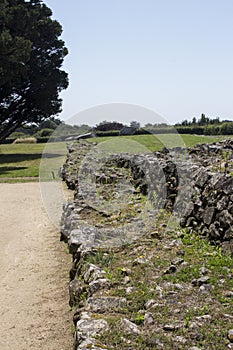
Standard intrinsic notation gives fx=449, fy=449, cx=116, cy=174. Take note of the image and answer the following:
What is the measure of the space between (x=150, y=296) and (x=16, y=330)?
1497mm

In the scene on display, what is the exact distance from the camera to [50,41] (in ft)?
96.6

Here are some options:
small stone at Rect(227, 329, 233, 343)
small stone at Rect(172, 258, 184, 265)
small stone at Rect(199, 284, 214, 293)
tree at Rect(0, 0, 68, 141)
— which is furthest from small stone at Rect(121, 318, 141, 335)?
tree at Rect(0, 0, 68, 141)

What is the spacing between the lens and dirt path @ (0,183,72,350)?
14.5ft

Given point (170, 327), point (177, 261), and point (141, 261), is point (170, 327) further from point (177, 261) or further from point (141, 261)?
point (141, 261)

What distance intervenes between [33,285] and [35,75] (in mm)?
24125

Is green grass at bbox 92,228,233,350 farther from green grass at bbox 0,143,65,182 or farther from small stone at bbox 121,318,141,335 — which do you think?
green grass at bbox 0,143,65,182

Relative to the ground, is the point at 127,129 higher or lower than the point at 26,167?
higher

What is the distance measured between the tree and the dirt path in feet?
60.0

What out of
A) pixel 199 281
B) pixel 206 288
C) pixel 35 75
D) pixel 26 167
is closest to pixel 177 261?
pixel 199 281

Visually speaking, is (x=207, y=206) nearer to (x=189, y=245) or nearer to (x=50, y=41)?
(x=189, y=245)

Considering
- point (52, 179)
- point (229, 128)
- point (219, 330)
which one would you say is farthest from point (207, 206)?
point (229, 128)

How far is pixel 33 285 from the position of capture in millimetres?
5883

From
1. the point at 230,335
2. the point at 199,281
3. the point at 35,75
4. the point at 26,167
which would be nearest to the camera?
the point at 230,335

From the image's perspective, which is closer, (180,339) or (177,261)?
(180,339)
